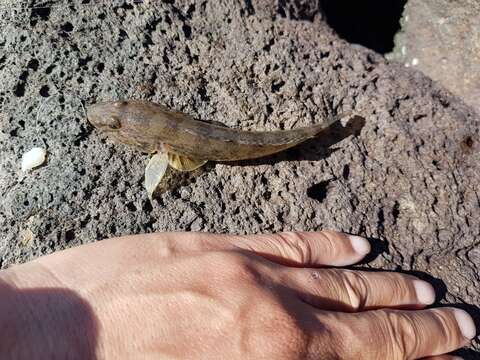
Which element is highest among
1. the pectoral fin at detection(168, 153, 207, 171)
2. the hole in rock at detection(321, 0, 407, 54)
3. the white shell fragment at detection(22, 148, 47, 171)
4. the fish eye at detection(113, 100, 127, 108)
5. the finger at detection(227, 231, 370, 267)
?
the hole in rock at detection(321, 0, 407, 54)

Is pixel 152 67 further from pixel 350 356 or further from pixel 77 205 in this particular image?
pixel 350 356

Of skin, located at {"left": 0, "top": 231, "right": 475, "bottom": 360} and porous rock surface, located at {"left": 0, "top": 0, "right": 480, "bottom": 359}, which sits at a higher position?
porous rock surface, located at {"left": 0, "top": 0, "right": 480, "bottom": 359}

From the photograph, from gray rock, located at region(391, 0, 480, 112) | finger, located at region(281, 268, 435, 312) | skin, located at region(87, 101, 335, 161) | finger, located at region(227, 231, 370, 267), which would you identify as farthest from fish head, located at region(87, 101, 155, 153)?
gray rock, located at region(391, 0, 480, 112)

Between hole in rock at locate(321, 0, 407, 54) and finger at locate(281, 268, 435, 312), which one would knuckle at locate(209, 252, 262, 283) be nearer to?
finger at locate(281, 268, 435, 312)

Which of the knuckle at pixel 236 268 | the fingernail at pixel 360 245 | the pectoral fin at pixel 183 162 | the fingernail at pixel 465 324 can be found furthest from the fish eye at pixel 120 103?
the fingernail at pixel 465 324

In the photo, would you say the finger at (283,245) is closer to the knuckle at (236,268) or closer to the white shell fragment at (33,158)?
the knuckle at (236,268)

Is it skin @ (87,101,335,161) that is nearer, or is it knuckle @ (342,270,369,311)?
knuckle @ (342,270,369,311)
